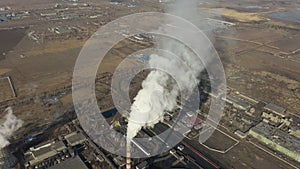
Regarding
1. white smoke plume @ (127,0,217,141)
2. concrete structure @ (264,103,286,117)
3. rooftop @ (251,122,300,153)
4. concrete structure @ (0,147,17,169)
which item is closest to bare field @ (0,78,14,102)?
concrete structure @ (0,147,17,169)

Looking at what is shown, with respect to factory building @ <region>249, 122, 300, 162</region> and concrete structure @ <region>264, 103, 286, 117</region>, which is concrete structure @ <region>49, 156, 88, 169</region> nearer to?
factory building @ <region>249, 122, 300, 162</region>

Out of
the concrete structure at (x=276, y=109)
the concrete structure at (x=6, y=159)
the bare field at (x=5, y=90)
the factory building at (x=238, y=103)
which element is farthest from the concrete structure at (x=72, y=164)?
the concrete structure at (x=276, y=109)

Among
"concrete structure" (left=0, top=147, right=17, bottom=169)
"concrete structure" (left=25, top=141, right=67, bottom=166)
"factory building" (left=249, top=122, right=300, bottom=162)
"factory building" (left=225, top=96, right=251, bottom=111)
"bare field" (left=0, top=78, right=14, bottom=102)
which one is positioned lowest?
"factory building" (left=249, top=122, right=300, bottom=162)

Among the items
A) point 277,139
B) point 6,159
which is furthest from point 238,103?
point 6,159

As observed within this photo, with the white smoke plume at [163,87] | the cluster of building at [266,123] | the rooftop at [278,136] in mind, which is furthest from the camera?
the cluster of building at [266,123]

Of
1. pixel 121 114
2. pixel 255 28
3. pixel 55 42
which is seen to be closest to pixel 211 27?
pixel 255 28

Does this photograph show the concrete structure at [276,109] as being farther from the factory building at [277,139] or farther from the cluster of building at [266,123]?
the factory building at [277,139]

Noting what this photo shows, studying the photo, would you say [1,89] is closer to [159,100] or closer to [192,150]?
[159,100]
